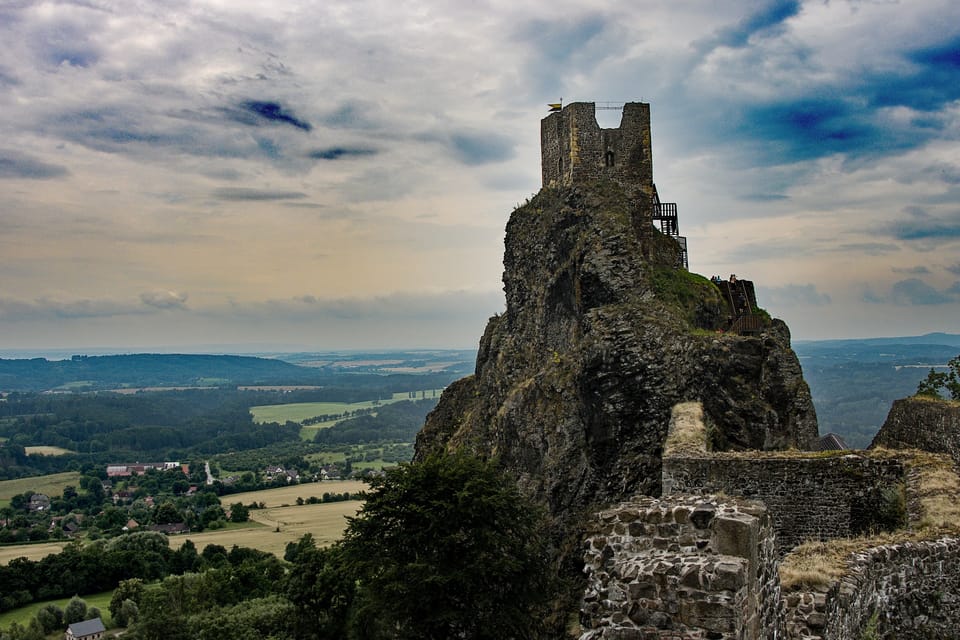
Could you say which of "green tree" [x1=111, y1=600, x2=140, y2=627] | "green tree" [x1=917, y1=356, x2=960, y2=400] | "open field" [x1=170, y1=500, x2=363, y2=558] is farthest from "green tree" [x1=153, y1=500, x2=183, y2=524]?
"green tree" [x1=917, y1=356, x2=960, y2=400]

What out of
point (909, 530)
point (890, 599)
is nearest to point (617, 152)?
point (909, 530)

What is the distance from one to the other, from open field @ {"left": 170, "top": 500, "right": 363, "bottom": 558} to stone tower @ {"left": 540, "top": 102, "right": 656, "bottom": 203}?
5493 centimetres

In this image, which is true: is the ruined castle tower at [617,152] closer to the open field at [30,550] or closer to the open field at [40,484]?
the open field at [30,550]

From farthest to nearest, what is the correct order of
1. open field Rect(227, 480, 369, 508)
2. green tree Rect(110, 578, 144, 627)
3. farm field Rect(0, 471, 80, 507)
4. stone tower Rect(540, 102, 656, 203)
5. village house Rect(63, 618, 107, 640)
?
farm field Rect(0, 471, 80, 507) → open field Rect(227, 480, 369, 508) → green tree Rect(110, 578, 144, 627) → village house Rect(63, 618, 107, 640) → stone tower Rect(540, 102, 656, 203)

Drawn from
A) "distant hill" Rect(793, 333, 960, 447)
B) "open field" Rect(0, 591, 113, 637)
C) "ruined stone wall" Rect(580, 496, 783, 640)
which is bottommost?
"open field" Rect(0, 591, 113, 637)

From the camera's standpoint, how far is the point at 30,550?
9525cm

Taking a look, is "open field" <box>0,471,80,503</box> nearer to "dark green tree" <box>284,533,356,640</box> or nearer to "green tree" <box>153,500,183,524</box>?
"green tree" <box>153,500,183,524</box>

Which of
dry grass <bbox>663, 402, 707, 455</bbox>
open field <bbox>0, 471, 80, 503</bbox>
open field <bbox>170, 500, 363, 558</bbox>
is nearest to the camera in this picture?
dry grass <bbox>663, 402, 707, 455</bbox>

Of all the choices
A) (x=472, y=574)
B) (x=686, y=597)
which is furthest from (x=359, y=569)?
(x=686, y=597)

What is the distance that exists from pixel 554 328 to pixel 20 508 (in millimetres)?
135154

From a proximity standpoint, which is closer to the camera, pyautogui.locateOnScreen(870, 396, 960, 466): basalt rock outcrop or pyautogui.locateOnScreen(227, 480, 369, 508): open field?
pyautogui.locateOnScreen(870, 396, 960, 466): basalt rock outcrop

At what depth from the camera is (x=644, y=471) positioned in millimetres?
28312

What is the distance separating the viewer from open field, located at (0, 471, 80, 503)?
515 ft

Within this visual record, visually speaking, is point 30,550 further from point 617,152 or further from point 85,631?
point 617,152
